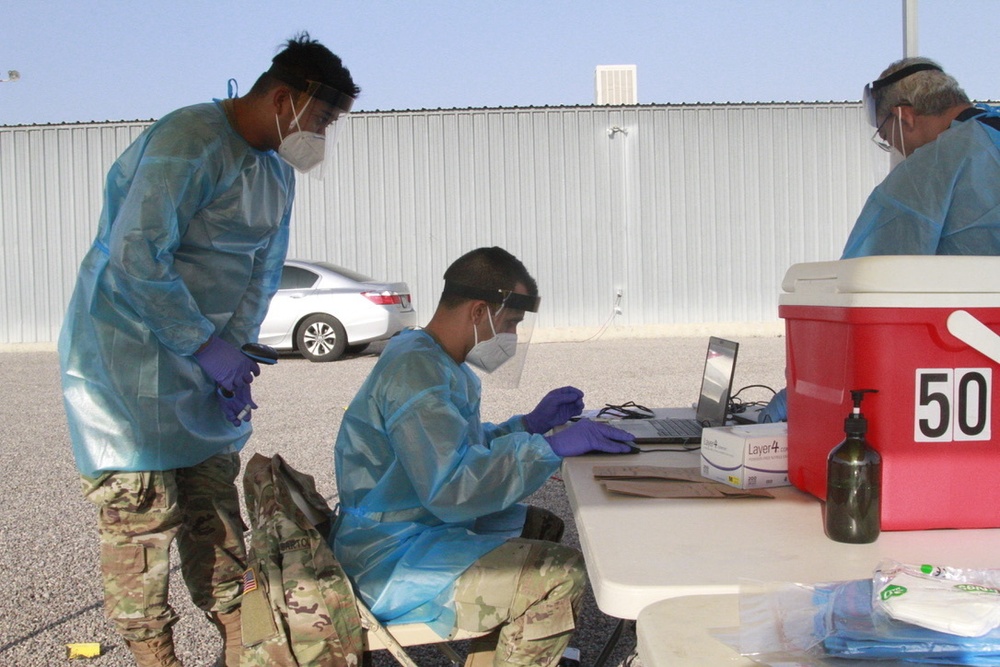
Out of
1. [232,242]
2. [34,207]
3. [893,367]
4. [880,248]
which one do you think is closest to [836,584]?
[893,367]

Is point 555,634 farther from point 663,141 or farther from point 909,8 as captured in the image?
point 663,141

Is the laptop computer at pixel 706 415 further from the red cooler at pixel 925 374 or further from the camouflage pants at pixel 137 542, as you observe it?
the camouflage pants at pixel 137 542

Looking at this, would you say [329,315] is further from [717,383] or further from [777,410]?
[777,410]

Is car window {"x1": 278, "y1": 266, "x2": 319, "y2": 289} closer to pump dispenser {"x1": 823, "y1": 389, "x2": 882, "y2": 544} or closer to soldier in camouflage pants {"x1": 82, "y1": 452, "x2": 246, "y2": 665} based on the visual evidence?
soldier in camouflage pants {"x1": 82, "y1": 452, "x2": 246, "y2": 665}

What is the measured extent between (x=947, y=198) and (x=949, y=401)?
3.00 feet

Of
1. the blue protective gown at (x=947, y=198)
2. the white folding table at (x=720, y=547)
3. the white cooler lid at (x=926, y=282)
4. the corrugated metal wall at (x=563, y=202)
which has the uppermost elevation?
the corrugated metal wall at (x=563, y=202)

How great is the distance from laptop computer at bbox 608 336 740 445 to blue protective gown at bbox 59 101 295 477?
1222mm

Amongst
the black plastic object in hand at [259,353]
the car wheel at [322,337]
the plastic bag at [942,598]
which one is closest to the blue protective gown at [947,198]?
the plastic bag at [942,598]

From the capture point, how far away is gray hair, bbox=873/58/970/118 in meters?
2.41

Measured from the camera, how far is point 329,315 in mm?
11391

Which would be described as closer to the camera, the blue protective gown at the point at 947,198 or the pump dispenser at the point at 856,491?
the pump dispenser at the point at 856,491

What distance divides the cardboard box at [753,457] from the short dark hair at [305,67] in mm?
1454

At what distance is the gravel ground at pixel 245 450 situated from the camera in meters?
3.30

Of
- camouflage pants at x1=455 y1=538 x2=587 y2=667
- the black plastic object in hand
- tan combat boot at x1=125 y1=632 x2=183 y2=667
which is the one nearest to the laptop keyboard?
camouflage pants at x1=455 y1=538 x2=587 y2=667
